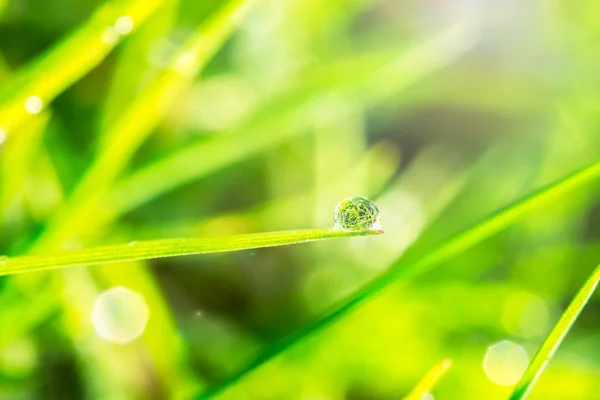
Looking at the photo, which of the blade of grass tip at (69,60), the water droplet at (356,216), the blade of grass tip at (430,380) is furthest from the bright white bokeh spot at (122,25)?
the blade of grass tip at (430,380)

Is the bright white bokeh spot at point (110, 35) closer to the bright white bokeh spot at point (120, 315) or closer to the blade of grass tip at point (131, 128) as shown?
the blade of grass tip at point (131, 128)

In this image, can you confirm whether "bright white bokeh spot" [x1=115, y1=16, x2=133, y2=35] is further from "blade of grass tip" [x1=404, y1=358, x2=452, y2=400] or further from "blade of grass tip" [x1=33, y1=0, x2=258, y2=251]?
"blade of grass tip" [x1=404, y1=358, x2=452, y2=400]

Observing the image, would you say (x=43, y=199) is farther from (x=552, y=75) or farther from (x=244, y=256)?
(x=552, y=75)

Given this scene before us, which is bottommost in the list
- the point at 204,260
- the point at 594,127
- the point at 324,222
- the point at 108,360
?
the point at 108,360

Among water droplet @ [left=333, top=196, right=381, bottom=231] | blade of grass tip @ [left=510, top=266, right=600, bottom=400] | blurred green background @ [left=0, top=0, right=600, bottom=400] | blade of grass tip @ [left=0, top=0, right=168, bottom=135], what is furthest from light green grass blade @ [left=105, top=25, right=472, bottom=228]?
blade of grass tip @ [left=510, top=266, right=600, bottom=400]

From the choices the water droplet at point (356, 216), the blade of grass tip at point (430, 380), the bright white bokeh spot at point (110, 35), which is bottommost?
the blade of grass tip at point (430, 380)

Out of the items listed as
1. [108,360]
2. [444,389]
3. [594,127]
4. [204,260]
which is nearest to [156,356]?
[108,360]

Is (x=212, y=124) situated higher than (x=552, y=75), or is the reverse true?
(x=552, y=75)
